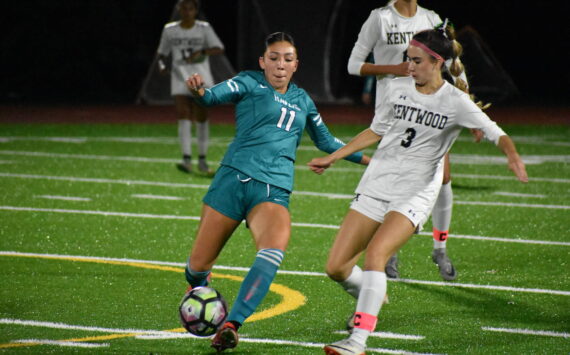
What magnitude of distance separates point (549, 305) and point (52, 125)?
16.1 m

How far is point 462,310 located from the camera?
702 centimetres

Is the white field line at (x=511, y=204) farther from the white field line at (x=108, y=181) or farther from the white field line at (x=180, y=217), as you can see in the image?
the white field line at (x=108, y=181)

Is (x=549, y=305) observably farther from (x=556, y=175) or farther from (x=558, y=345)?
(x=556, y=175)

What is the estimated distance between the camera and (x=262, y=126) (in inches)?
249

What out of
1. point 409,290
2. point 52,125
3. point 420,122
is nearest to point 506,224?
point 409,290

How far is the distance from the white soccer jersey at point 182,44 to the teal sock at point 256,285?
29.6ft

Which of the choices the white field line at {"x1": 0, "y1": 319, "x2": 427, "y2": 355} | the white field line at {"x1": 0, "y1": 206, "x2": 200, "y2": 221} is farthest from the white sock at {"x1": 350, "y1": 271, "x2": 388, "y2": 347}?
the white field line at {"x1": 0, "y1": 206, "x2": 200, "y2": 221}

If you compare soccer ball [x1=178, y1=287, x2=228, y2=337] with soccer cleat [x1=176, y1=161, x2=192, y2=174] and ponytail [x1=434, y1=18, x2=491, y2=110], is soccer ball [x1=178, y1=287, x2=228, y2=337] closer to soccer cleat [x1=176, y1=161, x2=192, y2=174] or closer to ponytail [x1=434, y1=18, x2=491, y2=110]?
ponytail [x1=434, y1=18, x2=491, y2=110]

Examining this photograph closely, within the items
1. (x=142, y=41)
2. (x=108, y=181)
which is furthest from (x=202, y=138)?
(x=142, y=41)

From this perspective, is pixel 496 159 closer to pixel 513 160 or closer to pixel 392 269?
pixel 392 269

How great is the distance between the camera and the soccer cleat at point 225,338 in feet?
18.5

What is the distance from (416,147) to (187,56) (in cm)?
920

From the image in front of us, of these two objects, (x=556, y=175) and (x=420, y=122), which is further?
(x=556, y=175)

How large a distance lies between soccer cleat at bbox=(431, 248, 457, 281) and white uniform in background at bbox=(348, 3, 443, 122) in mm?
1269
